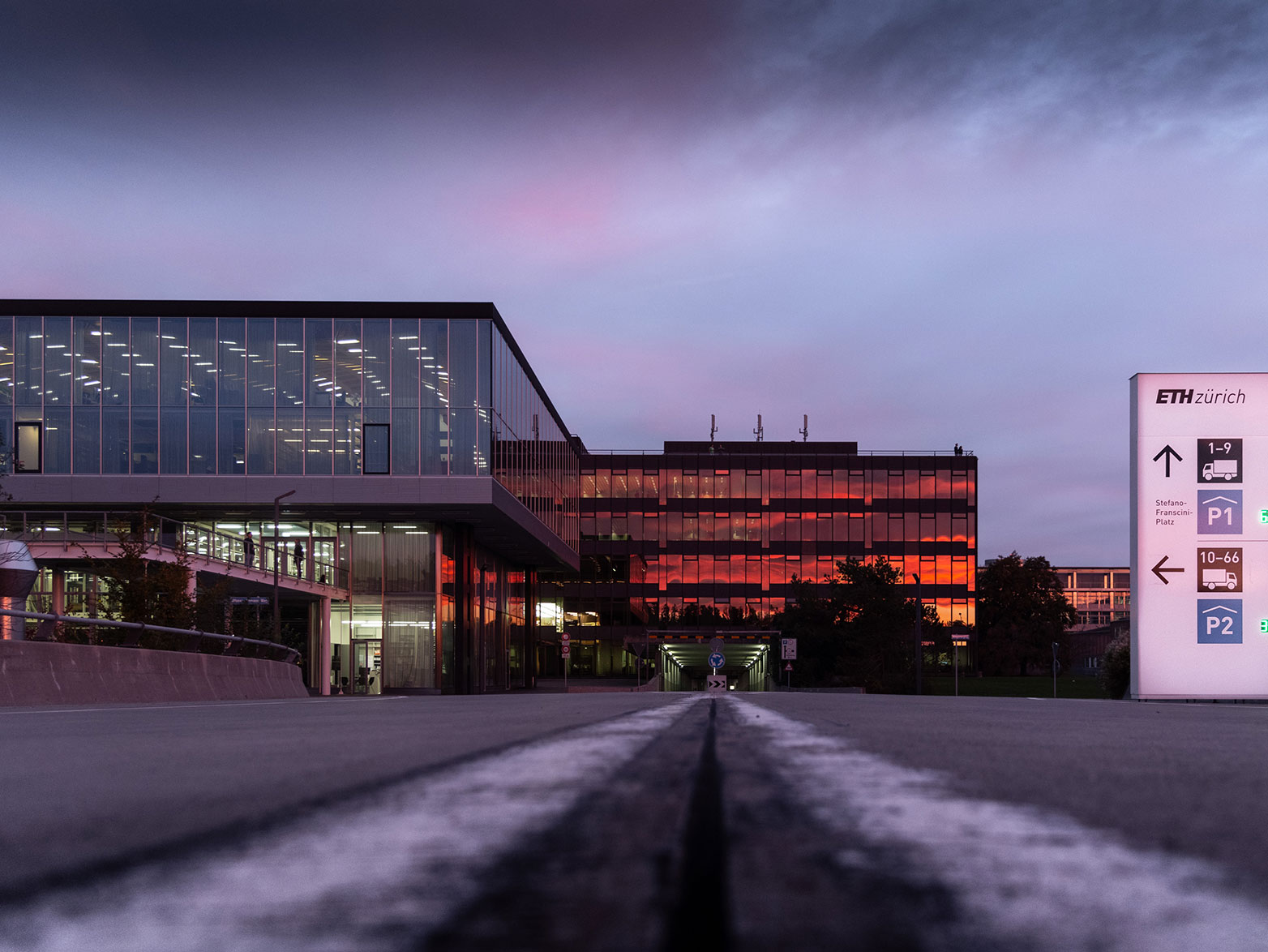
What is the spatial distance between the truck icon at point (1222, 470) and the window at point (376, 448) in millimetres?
31579

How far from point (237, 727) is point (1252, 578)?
29.2 m

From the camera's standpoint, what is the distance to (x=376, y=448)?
48.7m

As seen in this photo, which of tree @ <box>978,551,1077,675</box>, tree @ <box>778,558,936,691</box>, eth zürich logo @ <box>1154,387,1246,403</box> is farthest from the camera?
tree @ <box>978,551,1077,675</box>

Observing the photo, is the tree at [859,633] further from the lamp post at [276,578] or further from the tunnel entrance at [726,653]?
the lamp post at [276,578]

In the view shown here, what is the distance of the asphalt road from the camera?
2.23 feet

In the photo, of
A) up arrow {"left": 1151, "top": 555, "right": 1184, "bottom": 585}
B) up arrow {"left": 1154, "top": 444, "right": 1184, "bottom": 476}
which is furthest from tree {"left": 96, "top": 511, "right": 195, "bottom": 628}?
up arrow {"left": 1154, "top": 444, "right": 1184, "bottom": 476}

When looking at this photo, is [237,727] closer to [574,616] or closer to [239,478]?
[239,478]

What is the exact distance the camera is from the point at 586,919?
2.18 feet

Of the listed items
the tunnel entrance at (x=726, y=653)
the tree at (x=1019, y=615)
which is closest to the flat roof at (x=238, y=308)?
the tunnel entrance at (x=726, y=653)

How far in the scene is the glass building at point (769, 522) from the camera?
100 m

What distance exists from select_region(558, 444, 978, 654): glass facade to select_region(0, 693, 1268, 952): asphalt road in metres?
98.4

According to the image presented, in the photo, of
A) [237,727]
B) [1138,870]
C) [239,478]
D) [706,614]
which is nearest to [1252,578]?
[237,727]

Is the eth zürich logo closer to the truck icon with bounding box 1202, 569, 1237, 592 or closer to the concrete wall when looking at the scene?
the truck icon with bounding box 1202, 569, 1237, 592

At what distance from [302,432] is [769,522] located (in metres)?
58.4
